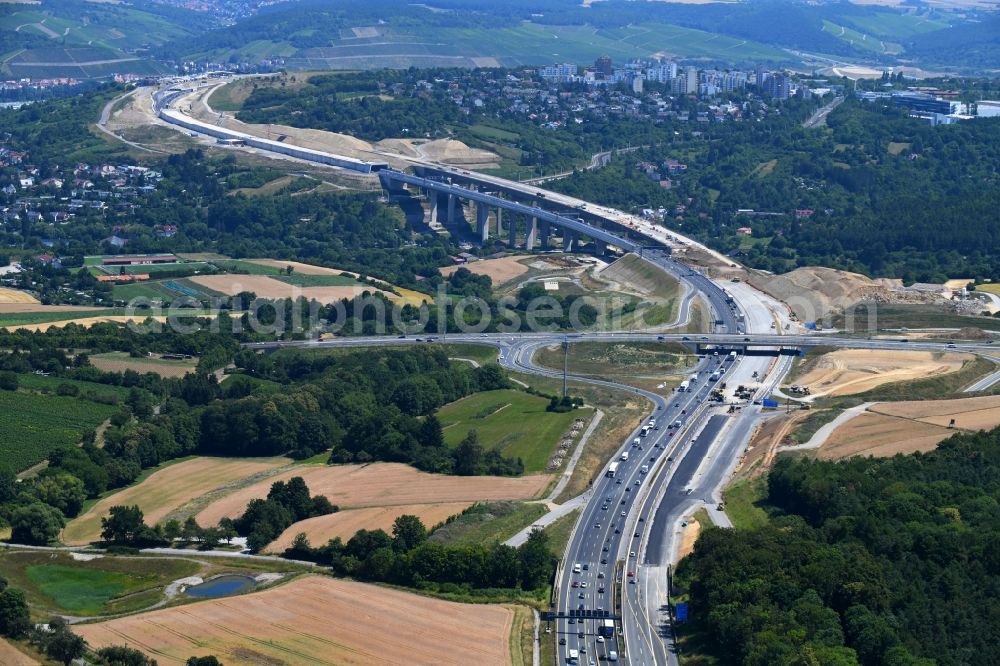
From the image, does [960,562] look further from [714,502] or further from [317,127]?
[317,127]

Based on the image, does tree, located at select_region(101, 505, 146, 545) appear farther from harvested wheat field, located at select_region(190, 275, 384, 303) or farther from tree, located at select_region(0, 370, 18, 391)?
harvested wheat field, located at select_region(190, 275, 384, 303)

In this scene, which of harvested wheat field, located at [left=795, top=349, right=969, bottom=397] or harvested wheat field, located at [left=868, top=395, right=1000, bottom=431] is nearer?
harvested wheat field, located at [left=868, top=395, right=1000, bottom=431]

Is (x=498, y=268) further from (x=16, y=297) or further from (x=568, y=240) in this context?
(x=16, y=297)

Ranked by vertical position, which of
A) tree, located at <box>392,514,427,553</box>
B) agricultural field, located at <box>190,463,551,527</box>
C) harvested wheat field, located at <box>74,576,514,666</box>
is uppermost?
tree, located at <box>392,514,427,553</box>

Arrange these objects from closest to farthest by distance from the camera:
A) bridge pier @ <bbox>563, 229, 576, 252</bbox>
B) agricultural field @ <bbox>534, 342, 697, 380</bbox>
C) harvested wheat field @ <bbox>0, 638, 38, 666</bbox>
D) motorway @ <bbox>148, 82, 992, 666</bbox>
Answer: harvested wheat field @ <bbox>0, 638, 38, 666</bbox>
motorway @ <bbox>148, 82, 992, 666</bbox>
agricultural field @ <bbox>534, 342, 697, 380</bbox>
bridge pier @ <bbox>563, 229, 576, 252</bbox>

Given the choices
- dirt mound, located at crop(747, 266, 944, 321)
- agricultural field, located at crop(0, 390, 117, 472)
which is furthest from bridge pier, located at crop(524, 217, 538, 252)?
agricultural field, located at crop(0, 390, 117, 472)

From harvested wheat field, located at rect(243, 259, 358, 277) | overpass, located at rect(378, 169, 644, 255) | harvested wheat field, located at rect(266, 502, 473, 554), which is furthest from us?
overpass, located at rect(378, 169, 644, 255)

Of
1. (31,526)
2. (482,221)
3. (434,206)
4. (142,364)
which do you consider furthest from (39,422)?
(434,206)
